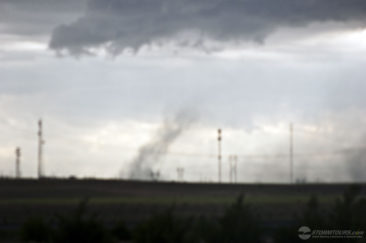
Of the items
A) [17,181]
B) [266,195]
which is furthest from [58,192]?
[266,195]

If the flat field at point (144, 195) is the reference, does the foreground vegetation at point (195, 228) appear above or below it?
above

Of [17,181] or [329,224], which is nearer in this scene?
[329,224]

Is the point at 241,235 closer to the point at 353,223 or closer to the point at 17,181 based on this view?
the point at 353,223

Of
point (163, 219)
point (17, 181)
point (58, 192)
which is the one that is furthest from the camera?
point (17, 181)

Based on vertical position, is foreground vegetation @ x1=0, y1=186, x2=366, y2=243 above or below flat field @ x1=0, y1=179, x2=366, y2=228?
above

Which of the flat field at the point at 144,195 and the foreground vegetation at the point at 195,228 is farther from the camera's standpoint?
the flat field at the point at 144,195

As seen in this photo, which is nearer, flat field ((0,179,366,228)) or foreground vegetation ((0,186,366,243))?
foreground vegetation ((0,186,366,243))

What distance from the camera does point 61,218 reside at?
3822 centimetres

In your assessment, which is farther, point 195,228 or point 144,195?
point 144,195

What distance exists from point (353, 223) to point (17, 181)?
245 ft

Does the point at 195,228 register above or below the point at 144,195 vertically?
above

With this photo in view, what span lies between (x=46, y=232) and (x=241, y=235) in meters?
9.72

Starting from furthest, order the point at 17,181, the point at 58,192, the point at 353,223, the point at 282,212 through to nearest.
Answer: the point at 17,181
the point at 58,192
the point at 282,212
the point at 353,223

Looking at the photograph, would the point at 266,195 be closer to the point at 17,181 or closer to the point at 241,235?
the point at 17,181
